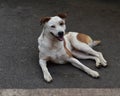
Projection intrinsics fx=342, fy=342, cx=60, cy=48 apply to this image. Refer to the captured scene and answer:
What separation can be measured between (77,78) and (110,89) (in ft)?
1.53

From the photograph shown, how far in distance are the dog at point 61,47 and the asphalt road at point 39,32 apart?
81 millimetres

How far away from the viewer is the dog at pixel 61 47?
3.92 meters

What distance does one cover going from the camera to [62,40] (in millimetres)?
4000

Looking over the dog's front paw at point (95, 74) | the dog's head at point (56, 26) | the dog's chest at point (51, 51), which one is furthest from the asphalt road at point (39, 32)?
the dog's head at point (56, 26)

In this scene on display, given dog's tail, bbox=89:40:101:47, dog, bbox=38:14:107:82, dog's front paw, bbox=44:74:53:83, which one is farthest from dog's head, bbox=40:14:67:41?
dog's tail, bbox=89:40:101:47

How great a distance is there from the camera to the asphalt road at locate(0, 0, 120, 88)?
153 inches

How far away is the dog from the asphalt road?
0.26 feet

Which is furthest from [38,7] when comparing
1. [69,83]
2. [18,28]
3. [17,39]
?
[69,83]

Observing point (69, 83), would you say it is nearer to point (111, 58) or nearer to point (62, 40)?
point (62, 40)

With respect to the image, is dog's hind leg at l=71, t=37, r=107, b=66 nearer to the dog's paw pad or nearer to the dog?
the dog

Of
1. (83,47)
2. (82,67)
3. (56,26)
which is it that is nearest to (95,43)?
(83,47)

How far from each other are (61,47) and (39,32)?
0.99 m

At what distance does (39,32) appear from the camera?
16.4ft

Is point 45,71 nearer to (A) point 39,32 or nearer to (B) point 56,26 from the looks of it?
(B) point 56,26
